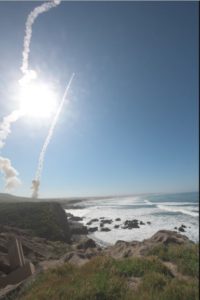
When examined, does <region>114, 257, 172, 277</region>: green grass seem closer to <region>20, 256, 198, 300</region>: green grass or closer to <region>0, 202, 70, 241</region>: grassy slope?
<region>20, 256, 198, 300</region>: green grass

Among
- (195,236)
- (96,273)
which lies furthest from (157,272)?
(195,236)

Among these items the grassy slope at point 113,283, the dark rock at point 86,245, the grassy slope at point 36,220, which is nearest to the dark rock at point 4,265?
the grassy slope at point 113,283

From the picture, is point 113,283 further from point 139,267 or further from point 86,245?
point 86,245

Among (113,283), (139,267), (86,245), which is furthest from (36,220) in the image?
(113,283)

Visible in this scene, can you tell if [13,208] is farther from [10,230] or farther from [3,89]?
[3,89]

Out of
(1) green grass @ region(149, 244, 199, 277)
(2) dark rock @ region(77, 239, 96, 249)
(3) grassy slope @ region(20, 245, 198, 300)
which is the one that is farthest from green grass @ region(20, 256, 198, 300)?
(2) dark rock @ region(77, 239, 96, 249)
